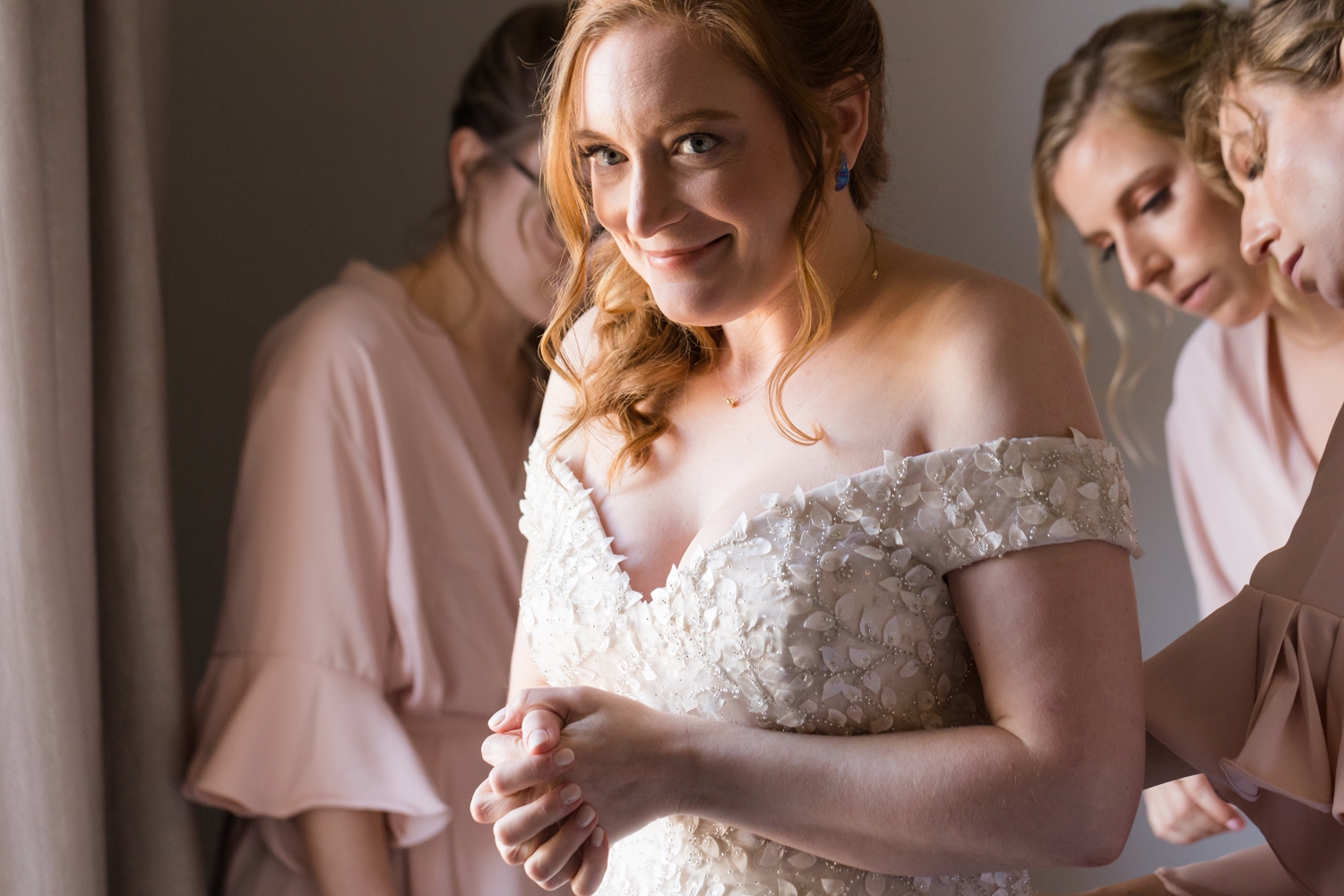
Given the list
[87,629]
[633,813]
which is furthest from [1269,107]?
[87,629]

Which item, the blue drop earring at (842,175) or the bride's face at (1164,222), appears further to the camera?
the bride's face at (1164,222)

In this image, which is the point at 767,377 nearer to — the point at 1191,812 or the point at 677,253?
the point at 677,253

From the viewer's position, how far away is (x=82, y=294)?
4.69 feet

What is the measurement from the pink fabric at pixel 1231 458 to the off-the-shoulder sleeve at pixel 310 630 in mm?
1297

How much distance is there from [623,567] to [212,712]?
0.80m

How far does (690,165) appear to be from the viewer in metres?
1.02

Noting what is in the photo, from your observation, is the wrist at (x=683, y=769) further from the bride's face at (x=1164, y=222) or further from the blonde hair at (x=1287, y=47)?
the bride's face at (x=1164, y=222)

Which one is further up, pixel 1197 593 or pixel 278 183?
pixel 278 183

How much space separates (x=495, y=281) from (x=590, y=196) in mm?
799

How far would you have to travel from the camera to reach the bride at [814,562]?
928 millimetres

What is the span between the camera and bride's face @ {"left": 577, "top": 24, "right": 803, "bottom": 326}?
39.4 inches

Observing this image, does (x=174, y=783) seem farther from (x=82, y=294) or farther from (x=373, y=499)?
(x=82, y=294)

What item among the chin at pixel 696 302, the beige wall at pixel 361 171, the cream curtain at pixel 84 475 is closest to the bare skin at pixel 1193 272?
the beige wall at pixel 361 171

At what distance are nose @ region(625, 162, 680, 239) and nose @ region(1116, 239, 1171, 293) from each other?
1.07 metres
